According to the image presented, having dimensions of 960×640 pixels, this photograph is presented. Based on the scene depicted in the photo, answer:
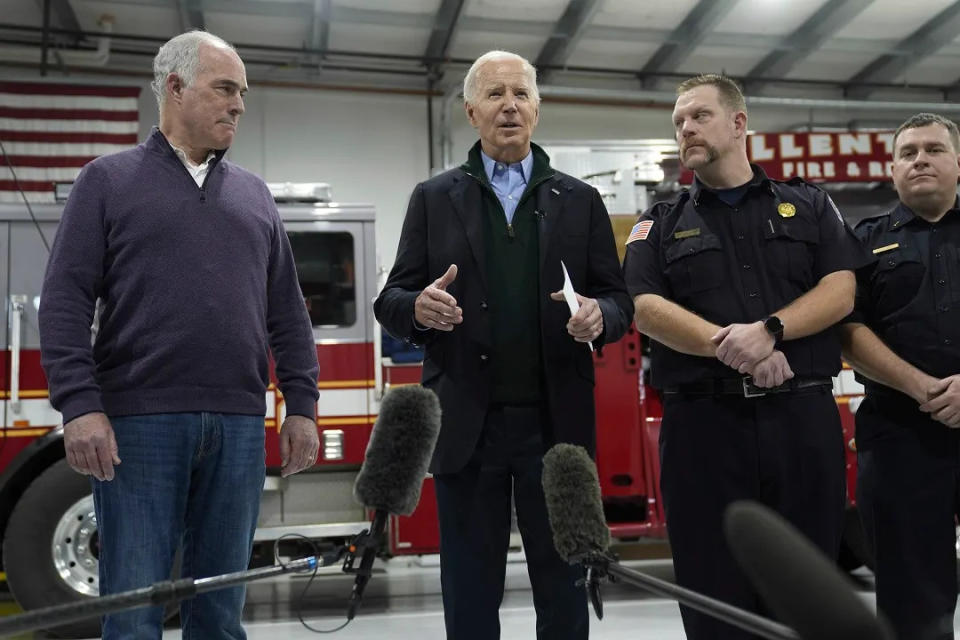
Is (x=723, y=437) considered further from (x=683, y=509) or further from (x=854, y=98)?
(x=854, y=98)

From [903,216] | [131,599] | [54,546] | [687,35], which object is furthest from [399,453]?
[687,35]

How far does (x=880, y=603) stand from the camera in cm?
306

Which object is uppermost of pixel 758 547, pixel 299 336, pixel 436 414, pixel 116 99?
pixel 116 99

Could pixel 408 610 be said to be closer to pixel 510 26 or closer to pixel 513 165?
pixel 513 165

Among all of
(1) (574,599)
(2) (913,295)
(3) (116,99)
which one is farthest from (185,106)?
(3) (116,99)

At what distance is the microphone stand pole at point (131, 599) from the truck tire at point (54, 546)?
4070mm

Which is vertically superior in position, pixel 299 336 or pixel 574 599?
pixel 299 336

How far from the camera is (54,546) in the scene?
5086 mm

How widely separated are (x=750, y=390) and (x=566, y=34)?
8.03m

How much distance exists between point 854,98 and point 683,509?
→ 10.5 metres

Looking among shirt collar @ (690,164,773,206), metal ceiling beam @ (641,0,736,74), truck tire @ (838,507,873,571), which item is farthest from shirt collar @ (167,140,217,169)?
metal ceiling beam @ (641,0,736,74)

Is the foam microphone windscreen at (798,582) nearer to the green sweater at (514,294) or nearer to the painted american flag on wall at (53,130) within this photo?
the green sweater at (514,294)

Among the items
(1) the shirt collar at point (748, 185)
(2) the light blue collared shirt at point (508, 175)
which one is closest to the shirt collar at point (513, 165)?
(2) the light blue collared shirt at point (508, 175)

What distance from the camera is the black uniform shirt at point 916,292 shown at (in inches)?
121
